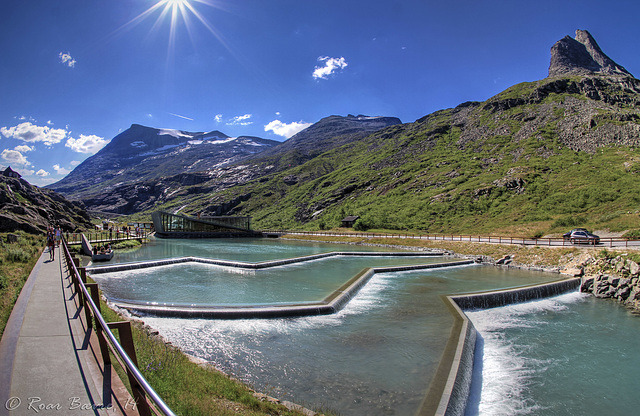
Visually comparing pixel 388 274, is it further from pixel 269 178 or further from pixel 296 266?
pixel 269 178

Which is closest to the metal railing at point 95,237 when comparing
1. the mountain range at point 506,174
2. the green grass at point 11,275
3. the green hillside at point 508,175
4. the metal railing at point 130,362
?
the green grass at point 11,275

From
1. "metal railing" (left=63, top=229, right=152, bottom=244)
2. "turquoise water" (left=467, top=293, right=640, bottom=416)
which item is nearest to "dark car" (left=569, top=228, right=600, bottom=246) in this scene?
"turquoise water" (left=467, top=293, right=640, bottom=416)

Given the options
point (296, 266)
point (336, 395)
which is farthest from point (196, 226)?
point (336, 395)

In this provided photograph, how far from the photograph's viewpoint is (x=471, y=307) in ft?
64.2

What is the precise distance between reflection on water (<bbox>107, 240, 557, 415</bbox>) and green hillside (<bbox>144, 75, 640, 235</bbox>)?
1715 inches

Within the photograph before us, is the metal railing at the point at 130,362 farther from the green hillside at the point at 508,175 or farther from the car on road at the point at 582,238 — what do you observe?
the green hillside at the point at 508,175

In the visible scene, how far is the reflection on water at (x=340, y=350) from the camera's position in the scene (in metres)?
9.45

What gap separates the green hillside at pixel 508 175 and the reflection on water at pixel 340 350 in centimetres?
4355

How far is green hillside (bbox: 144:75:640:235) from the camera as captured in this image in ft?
187

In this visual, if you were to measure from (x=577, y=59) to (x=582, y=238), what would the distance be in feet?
638

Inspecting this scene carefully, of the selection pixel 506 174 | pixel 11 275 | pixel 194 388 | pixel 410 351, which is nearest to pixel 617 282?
pixel 410 351

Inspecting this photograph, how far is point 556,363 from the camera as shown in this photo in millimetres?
12539

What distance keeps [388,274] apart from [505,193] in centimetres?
5447

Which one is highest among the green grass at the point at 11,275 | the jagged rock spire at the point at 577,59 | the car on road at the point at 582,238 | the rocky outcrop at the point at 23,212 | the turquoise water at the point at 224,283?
the jagged rock spire at the point at 577,59
